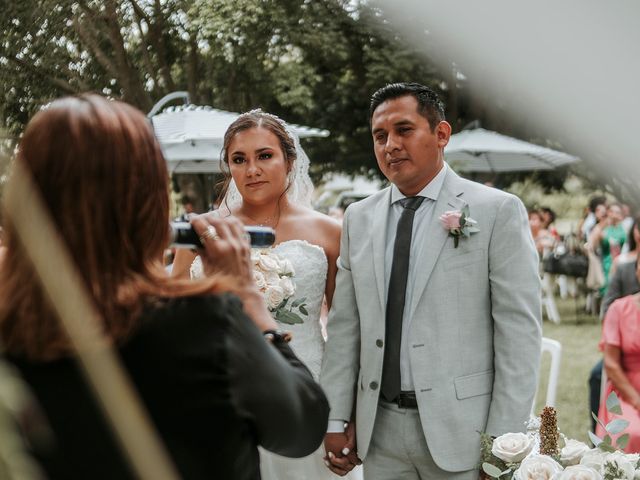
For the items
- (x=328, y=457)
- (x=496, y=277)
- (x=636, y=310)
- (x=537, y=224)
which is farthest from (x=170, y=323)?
(x=537, y=224)

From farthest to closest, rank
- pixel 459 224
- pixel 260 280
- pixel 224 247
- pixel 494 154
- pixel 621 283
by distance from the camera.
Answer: pixel 494 154 < pixel 621 283 < pixel 260 280 < pixel 459 224 < pixel 224 247

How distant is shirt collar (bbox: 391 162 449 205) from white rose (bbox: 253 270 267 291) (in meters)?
0.51

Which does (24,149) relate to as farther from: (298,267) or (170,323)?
(298,267)

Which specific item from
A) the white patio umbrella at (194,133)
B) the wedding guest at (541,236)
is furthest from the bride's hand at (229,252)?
the wedding guest at (541,236)

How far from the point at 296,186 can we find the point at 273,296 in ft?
2.45

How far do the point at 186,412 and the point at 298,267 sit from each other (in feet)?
5.64

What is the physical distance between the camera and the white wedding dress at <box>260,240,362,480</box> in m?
2.74

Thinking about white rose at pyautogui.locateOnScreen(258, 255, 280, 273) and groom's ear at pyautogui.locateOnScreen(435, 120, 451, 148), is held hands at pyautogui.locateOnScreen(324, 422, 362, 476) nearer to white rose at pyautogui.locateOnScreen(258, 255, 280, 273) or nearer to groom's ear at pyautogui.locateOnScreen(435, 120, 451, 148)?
white rose at pyautogui.locateOnScreen(258, 255, 280, 273)

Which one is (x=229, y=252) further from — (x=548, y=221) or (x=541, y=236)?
(x=548, y=221)

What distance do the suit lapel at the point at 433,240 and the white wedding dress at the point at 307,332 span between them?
26.1 inches

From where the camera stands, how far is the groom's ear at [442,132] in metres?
2.37

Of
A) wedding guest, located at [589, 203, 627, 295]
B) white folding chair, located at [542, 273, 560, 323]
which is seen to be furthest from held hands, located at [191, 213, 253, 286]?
white folding chair, located at [542, 273, 560, 323]

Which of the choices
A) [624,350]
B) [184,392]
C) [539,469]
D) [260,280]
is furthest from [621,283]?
[184,392]

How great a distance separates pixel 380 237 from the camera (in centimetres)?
230
